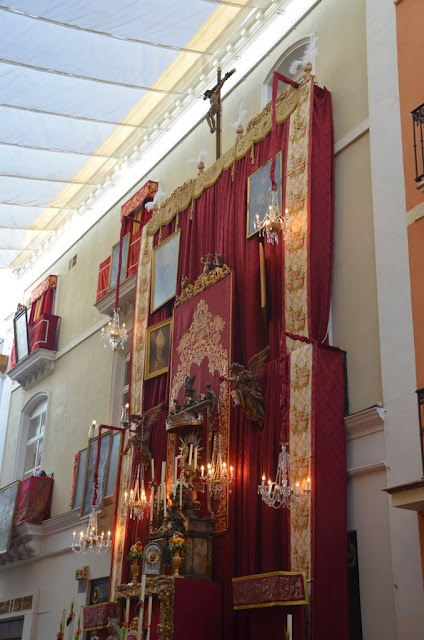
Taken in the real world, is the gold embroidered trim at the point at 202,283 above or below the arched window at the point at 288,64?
below

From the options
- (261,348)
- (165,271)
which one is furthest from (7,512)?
(261,348)

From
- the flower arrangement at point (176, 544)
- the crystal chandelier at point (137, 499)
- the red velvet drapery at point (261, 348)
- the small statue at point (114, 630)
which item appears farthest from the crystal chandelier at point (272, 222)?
the small statue at point (114, 630)

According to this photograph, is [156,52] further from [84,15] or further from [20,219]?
[20,219]

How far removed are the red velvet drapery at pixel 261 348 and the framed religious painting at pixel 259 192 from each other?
0.38ft

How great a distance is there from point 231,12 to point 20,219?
6448 millimetres

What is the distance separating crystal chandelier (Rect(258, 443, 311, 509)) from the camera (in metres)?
7.72

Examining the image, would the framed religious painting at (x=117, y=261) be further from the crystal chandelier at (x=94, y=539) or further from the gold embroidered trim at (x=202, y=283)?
the crystal chandelier at (x=94, y=539)

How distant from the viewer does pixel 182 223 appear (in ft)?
38.6

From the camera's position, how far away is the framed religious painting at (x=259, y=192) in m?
9.82

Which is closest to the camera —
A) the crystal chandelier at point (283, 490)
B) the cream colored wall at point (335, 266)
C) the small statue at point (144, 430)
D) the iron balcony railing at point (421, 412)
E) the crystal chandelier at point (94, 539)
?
the iron balcony railing at point (421, 412)

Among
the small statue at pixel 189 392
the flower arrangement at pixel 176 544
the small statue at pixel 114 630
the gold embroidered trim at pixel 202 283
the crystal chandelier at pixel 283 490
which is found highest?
the gold embroidered trim at pixel 202 283

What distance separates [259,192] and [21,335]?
8.90 metres

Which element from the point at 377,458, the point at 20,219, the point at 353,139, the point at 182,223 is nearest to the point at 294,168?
the point at 353,139

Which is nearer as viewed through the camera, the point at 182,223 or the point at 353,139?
the point at 353,139
